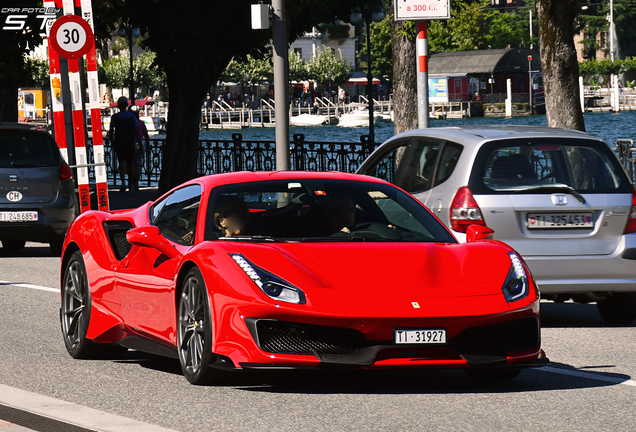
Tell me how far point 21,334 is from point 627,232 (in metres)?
4.72

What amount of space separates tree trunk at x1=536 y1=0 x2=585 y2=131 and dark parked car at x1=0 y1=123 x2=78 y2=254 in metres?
7.05

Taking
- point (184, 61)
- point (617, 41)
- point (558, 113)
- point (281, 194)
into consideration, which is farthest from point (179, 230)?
point (617, 41)

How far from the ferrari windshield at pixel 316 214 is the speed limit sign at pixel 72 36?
31.9 feet

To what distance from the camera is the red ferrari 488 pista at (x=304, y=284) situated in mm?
6562

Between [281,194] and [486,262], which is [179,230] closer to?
[281,194]

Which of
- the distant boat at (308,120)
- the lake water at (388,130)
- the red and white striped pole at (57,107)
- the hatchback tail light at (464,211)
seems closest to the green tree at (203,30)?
the red and white striped pole at (57,107)

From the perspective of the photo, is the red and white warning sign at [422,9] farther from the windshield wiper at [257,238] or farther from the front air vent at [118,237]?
the windshield wiper at [257,238]

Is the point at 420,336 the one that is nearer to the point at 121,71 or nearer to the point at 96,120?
the point at 96,120

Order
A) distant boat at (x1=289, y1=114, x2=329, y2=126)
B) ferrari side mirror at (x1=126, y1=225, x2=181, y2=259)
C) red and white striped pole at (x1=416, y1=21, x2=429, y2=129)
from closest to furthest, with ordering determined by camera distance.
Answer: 1. ferrari side mirror at (x1=126, y1=225, x2=181, y2=259)
2. red and white striped pole at (x1=416, y1=21, x2=429, y2=129)
3. distant boat at (x1=289, y1=114, x2=329, y2=126)

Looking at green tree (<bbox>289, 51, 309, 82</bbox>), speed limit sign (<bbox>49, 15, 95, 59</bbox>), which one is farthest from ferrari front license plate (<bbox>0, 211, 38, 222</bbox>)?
green tree (<bbox>289, 51, 309, 82</bbox>)

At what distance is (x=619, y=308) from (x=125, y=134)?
18.0 meters

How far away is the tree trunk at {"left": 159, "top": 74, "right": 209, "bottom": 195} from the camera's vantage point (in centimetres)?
2591

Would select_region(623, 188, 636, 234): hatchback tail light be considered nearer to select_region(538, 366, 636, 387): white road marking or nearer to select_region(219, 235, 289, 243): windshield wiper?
select_region(538, 366, 636, 387): white road marking

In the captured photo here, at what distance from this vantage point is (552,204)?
987cm
